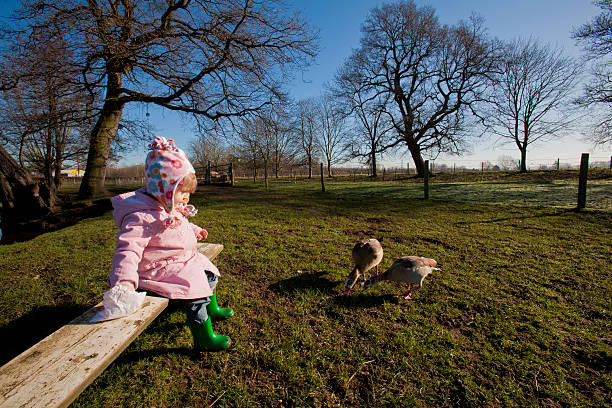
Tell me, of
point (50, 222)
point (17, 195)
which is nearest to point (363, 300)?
point (50, 222)

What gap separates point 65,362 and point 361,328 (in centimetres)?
213

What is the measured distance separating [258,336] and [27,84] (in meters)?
12.6

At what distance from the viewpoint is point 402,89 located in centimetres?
2486

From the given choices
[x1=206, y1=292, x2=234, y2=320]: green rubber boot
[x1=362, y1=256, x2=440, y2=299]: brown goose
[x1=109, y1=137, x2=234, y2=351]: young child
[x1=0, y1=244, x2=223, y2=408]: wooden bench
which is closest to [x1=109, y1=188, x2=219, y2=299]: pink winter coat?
[x1=109, y1=137, x2=234, y2=351]: young child

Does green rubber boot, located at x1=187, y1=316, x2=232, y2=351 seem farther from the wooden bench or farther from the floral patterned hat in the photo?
the floral patterned hat

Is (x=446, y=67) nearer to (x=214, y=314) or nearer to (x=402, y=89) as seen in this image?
(x=402, y=89)

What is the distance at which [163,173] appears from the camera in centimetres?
191

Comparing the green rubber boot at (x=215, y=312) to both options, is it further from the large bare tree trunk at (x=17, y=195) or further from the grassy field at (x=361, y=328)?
the large bare tree trunk at (x=17, y=195)

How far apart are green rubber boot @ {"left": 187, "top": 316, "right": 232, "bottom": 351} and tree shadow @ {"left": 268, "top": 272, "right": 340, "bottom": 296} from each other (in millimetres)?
1042

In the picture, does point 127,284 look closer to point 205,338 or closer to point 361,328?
point 205,338

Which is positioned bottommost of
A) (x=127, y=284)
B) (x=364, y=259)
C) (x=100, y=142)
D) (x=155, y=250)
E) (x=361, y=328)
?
(x=361, y=328)

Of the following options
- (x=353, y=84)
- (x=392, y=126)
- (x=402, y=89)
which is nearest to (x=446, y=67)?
(x=402, y=89)

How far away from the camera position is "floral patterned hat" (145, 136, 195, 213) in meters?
1.91

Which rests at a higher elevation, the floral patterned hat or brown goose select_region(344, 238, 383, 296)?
the floral patterned hat
